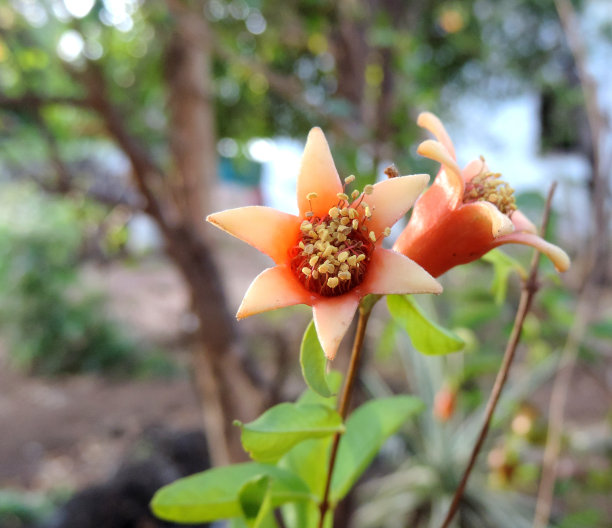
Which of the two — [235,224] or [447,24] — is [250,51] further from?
[235,224]

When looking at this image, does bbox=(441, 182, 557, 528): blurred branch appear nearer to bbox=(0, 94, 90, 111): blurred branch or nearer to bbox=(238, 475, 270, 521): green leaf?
bbox=(238, 475, 270, 521): green leaf

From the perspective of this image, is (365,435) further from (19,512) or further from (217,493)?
(19,512)

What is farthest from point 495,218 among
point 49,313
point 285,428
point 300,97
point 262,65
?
point 49,313

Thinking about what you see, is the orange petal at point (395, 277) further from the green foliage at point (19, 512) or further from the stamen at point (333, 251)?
the green foliage at point (19, 512)

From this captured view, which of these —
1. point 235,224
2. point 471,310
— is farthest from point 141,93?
point 235,224

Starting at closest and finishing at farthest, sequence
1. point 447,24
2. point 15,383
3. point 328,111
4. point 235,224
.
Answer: point 235,224
point 328,111
point 447,24
point 15,383
